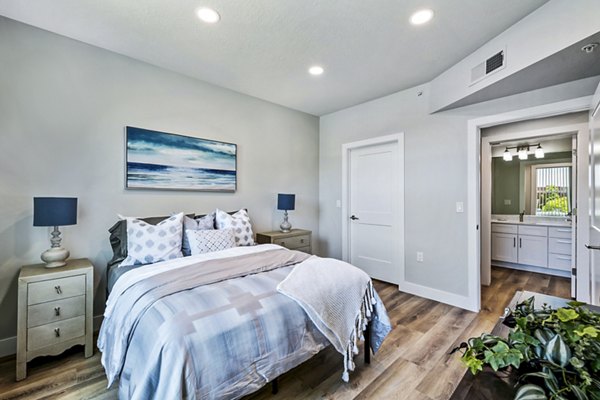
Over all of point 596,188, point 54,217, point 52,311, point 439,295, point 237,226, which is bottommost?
point 439,295

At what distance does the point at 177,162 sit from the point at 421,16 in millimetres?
2635

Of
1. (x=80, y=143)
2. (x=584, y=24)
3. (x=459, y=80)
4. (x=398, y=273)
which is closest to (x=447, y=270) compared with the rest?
(x=398, y=273)

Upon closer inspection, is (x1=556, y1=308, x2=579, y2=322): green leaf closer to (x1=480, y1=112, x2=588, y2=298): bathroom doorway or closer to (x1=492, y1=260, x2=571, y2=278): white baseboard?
(x1=480, y1=112, x2=588, y2=298): bathroom doorway

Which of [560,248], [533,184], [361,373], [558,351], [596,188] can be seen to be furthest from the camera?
[533,184]

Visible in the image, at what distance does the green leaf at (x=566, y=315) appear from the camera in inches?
31.1

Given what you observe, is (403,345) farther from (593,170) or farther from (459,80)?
(459,80)

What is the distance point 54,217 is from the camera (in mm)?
1973

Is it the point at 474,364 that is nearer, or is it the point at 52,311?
the point at 474,364

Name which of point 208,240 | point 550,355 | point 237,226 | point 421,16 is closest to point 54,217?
point 208,240

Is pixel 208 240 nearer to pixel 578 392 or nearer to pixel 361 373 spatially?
pixel 361 373

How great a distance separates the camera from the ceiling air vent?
2215 millimetres

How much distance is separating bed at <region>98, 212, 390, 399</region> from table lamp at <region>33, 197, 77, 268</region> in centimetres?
72

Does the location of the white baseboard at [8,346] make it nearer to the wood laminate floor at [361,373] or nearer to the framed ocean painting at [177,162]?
the wood laminate floor at [361,373]

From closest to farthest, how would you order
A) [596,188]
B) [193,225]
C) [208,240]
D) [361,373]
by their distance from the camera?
[361,373], [596,188], [208,240], [193,225]
